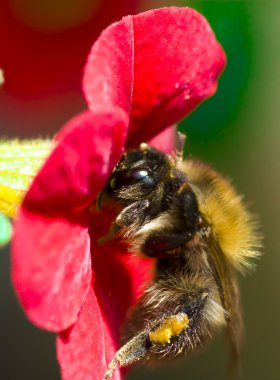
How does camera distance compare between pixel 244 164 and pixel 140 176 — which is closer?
pixel 140 176

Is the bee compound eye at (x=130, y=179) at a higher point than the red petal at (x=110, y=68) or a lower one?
lower

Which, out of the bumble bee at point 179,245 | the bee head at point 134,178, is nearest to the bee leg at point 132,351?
the bumble bee at point 179,245

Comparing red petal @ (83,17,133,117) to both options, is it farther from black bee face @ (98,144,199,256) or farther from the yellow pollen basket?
the yellow pollen basket

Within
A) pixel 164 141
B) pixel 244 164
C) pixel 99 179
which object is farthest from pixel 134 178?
pixel 244 164

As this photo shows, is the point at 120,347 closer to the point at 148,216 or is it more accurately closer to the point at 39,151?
the point at 148,216

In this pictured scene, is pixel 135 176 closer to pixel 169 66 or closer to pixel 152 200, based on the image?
pixel 152 200

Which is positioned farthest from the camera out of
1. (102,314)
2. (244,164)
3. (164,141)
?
(244,164)

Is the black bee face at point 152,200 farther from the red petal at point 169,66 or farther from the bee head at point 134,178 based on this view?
the red petal at point 169,66

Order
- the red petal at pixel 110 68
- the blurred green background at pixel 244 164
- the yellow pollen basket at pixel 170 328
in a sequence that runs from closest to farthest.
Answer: the red petal at pixel 110 68 → the yellow pollen basket at pixel 170 328 → the blurred green background at pixel 244 164
